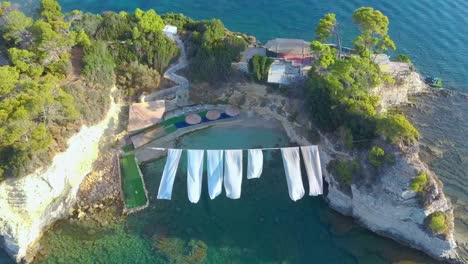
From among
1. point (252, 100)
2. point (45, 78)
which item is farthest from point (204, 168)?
point (45, 78)

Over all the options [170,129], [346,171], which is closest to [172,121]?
[170,129]

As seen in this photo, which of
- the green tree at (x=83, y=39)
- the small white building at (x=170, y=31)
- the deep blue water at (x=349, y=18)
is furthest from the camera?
the deep blue water at (x=349, y=18)

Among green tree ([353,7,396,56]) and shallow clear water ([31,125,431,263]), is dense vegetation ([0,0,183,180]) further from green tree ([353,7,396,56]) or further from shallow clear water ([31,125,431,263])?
green tree ([353,7,396,56])

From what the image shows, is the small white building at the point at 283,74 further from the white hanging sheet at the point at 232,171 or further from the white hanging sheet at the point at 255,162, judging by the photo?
the white hanging sheet at the point at 232,171

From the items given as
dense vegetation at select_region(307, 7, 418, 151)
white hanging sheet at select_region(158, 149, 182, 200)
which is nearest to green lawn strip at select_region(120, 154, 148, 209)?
white hanging sheet at select_region(158, 149, 182, 200)

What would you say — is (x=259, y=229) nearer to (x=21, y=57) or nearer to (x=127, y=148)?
(x=127, y=148)

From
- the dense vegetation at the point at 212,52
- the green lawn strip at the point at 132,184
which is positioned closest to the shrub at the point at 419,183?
the dense vegetation at the point at 212,52

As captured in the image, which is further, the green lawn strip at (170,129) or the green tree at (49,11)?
the green tree at (49,11)

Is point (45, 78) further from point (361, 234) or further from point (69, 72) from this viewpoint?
point (361, 234)
